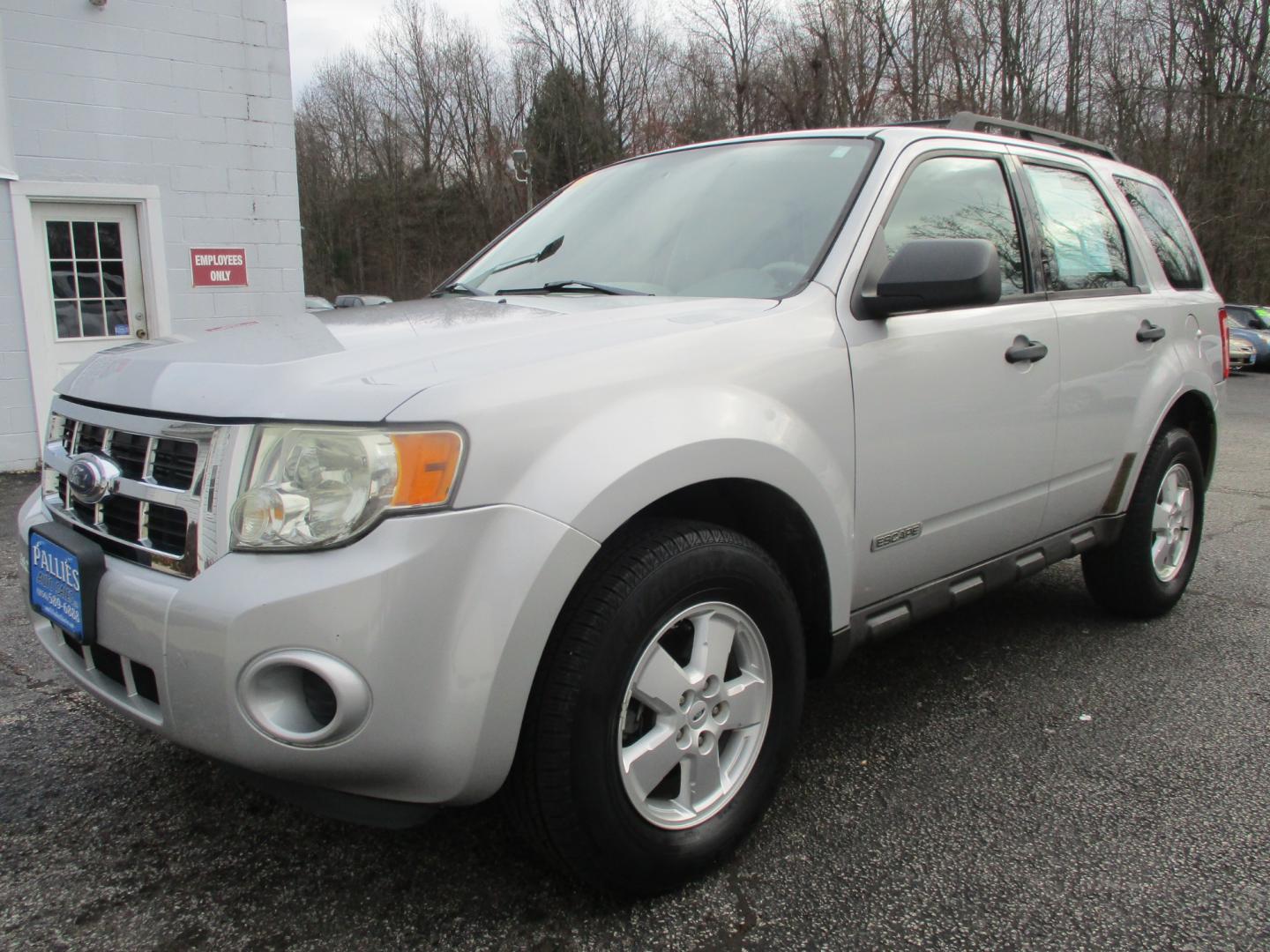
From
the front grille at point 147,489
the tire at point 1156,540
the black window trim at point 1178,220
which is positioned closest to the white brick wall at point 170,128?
the front grille at point 147,489

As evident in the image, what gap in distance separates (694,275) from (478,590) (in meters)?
1.33

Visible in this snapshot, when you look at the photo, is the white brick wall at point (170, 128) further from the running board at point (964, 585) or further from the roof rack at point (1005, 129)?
the running board at point (964, 585)

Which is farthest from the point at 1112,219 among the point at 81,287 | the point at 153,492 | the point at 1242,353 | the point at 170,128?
the point at 1242,353

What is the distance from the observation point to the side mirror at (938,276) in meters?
2.36

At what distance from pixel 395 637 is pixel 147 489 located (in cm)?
64

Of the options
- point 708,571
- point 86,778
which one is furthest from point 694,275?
point 86,778

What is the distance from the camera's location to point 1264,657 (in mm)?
3615

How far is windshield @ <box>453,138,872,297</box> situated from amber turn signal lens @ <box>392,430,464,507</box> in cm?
111

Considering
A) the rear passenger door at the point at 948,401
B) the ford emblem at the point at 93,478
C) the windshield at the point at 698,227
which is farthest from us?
the windshield at the point at 698,227

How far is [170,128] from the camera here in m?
8.41

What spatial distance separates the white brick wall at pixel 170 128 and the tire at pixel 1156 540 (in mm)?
7637

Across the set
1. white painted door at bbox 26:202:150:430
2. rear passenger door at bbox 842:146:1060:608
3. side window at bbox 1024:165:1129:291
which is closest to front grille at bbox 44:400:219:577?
rear passenger door at bbox 842:146:1060:608

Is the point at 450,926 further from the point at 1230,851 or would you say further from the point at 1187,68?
the point at 1187,68

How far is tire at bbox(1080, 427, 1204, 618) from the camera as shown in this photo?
12.2ft
